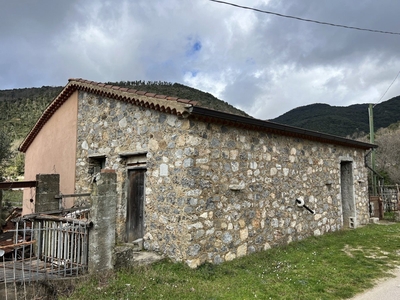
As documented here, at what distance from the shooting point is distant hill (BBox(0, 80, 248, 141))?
80.7 ft

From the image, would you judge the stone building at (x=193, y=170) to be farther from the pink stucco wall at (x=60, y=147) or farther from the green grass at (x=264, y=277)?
the green grass at (x=264, y=277)

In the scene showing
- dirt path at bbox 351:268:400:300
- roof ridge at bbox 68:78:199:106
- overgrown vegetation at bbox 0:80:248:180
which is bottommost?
dirt path at bbox 351:268:400:300

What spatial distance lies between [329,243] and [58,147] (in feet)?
29.1

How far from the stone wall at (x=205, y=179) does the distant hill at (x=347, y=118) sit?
28448mm

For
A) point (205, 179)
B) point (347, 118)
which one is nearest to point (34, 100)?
point (205, 179)

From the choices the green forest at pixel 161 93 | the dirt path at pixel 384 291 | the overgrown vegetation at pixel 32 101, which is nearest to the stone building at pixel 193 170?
the dirt path at pixel 384 291

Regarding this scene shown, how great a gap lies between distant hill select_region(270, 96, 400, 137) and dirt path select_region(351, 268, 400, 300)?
30.8m

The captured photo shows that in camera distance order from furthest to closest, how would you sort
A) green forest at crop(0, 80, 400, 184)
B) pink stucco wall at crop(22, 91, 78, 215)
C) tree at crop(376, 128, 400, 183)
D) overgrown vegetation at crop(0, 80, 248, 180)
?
tree at crop(376, 128, 400, 183)
overgrown vegetation at crop(0, 80, 248, 180)
green forest at crop(0, 80, 400, 184)
pink stucco wall at crop(22, 91, 78, 215)

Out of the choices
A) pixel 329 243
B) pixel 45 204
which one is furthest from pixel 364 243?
pixel 45 204

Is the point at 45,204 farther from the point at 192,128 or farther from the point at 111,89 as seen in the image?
the point at 192,128

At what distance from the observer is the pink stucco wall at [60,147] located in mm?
9375

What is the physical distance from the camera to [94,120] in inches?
337

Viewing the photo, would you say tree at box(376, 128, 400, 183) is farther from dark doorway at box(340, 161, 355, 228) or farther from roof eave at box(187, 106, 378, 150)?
roof eave at box(187, 106, 378, 150)

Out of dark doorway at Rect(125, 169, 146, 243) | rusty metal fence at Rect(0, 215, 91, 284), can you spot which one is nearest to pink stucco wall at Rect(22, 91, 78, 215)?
dark doorway at Rect(125, 169, 146, 243)
